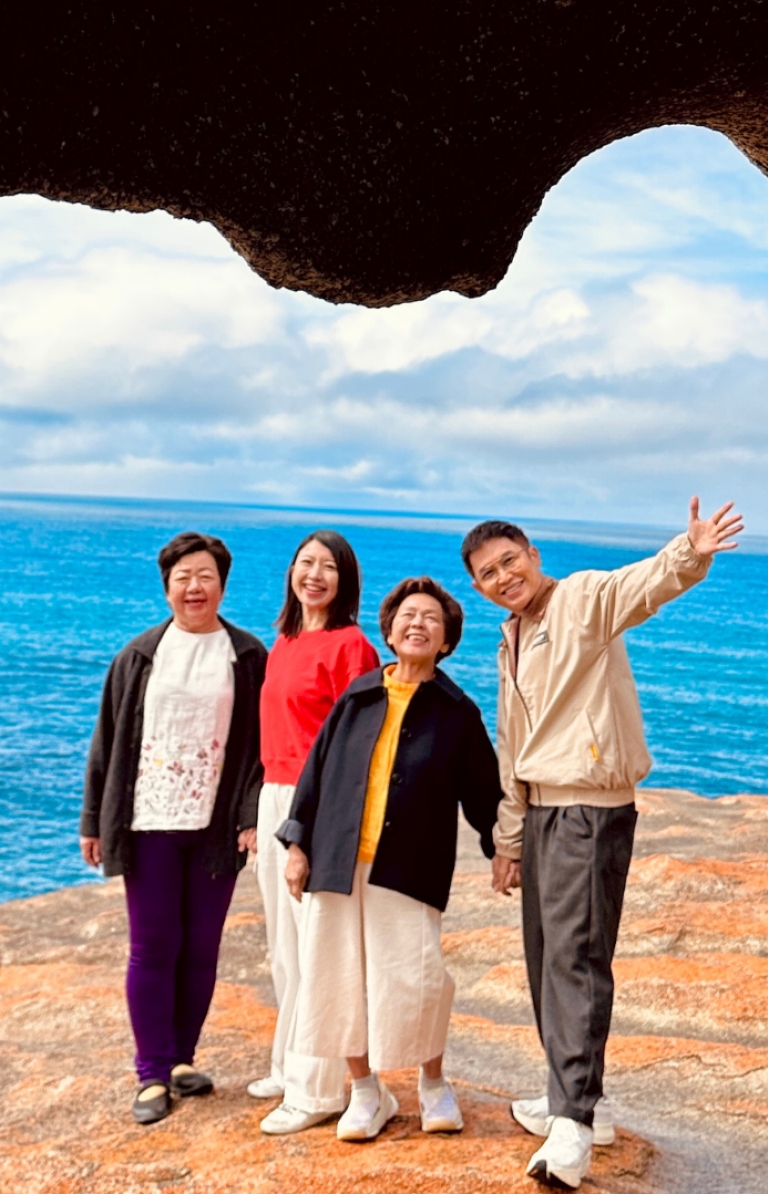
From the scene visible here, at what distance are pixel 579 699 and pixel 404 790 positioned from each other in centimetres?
64

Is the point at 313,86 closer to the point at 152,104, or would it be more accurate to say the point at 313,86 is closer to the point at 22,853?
the point at 152,104

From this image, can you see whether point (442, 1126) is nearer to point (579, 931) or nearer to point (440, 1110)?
point (440, 1110)

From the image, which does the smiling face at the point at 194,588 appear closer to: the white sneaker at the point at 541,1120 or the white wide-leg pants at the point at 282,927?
the white wide-leg pants at the point at 282,927

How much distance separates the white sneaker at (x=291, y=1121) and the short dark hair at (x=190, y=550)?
1.83 meters

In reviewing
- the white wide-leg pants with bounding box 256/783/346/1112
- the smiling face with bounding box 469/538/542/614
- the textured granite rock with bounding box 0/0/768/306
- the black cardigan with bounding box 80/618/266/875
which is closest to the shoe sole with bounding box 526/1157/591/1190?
the white wide-leg pants with bounding box 256/783/346/1112

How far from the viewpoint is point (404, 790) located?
3791 millimetres

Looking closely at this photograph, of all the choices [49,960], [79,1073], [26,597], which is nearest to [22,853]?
[49,960]

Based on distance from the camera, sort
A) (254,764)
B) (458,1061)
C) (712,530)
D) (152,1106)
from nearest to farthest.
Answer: (712,530), (152,1106), (254,764), (458,1061)

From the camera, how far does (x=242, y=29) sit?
7.07 feet

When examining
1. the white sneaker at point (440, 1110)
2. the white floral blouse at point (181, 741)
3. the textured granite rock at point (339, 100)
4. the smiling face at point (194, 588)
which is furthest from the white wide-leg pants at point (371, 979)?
the textured granite rock at point (339, 100)

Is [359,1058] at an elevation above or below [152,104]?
below

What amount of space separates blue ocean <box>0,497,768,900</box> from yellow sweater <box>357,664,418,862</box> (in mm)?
4638

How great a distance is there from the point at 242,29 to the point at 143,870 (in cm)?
303

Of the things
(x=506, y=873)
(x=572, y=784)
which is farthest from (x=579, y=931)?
(x=572, y=784)
